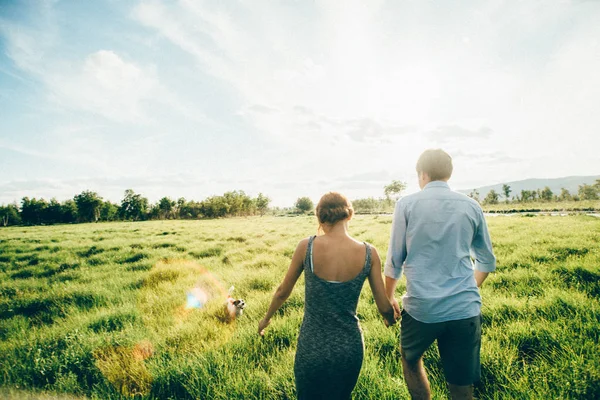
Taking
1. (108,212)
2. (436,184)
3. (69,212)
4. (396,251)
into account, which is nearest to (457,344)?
(396,251)

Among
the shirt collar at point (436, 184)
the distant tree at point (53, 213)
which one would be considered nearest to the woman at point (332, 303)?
the shirt collar at point (436, 184)

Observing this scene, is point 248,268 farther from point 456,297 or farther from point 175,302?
point 456,297

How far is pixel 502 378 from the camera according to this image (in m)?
2.90

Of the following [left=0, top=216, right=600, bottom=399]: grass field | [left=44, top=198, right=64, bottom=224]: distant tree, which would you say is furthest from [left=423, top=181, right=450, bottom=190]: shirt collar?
[left=44, top=198, right=64, bottom=224]: distant tree

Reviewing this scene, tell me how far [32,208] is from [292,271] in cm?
11294

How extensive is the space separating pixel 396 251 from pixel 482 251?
857mm

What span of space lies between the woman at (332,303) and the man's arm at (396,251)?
0.22m

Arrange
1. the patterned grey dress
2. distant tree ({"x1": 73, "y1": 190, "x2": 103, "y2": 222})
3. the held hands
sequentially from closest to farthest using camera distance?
the patterned grey dress → the held hands → distant tree ({"x1": 73, "y1": 190, "x2": 103, "y2": 222})

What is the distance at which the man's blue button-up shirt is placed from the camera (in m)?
2.16

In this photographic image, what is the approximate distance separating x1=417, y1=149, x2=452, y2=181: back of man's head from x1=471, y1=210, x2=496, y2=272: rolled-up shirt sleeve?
1.60ft

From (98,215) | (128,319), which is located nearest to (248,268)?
(128,319)

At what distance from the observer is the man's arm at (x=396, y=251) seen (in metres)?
2.37

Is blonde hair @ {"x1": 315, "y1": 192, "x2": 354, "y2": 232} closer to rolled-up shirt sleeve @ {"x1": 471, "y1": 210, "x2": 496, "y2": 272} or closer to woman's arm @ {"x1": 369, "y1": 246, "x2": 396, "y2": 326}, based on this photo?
woman's arm @ {"x1": 369, "y1": 246, "x2": 396, "y2": 326}

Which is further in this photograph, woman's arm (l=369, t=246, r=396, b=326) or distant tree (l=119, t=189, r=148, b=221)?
distant tree (l=119, t=189, r=148, b=221)
